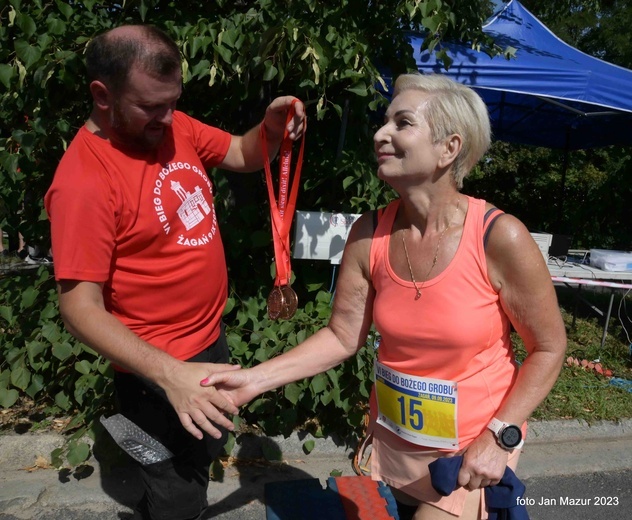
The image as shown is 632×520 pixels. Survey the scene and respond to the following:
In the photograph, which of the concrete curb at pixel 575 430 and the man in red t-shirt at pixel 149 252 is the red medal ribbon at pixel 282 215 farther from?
the concrete curb at pixel 575 430

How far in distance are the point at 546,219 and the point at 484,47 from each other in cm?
666

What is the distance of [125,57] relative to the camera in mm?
1907

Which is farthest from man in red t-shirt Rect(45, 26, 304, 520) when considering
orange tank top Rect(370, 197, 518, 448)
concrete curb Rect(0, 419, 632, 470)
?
concrete curb Rect(0, 419, 632, 470)

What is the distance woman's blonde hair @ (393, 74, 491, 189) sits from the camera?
70.1 inches

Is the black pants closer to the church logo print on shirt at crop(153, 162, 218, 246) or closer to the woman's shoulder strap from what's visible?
the church logo print on shirt at crop(153, 162, 218, 246)

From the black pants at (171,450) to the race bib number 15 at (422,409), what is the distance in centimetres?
80

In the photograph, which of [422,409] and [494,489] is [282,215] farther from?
[494,489]

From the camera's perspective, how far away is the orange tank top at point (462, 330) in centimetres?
174

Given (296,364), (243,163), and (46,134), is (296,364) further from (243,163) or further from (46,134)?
(46,134)

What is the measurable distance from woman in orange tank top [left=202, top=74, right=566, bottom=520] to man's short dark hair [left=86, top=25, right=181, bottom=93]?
2.39 ft

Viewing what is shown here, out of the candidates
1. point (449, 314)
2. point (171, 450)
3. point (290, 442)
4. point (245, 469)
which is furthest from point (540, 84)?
point (171, 450)

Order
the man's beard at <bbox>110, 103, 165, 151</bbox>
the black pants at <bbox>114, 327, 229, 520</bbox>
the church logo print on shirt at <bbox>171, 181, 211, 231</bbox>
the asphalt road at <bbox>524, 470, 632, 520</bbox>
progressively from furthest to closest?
the asphalt road at <bbox>524, 470, 632, 520</bbox> < the black pants at <bbox>114, 327, 229, 520</bbox> < the church logo print on shirt at <bbox>171, 181, 211, 231</bbox> < the man's beard at <bbox>110, 103, 165, 151</bbox>

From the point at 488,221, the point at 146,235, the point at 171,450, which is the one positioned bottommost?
the point at 171,450

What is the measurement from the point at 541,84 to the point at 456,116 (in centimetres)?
411
